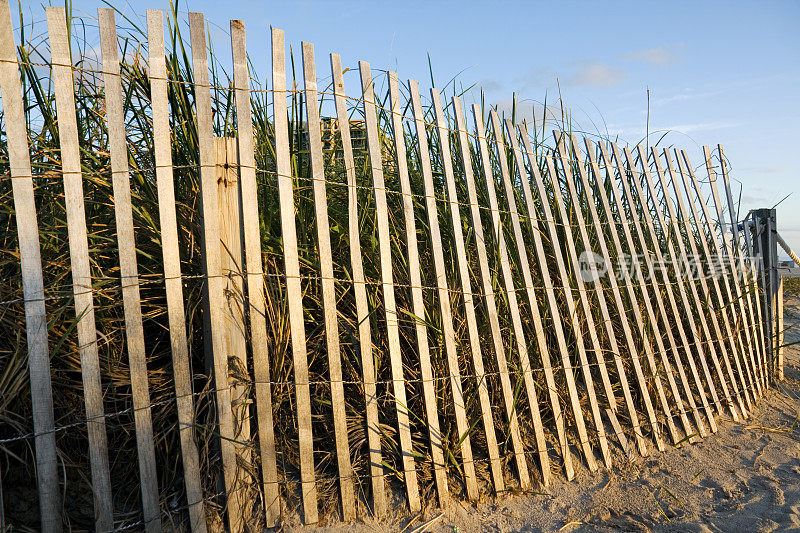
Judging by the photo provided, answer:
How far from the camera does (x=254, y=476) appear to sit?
2330 millimetres

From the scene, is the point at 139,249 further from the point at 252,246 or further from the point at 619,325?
the point at 619,325

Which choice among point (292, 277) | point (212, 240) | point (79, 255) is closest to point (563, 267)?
point (292, 277)

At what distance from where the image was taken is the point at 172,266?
2.16 meters

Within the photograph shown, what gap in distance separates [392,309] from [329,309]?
281 millimetres

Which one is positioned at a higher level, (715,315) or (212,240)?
(212,240)

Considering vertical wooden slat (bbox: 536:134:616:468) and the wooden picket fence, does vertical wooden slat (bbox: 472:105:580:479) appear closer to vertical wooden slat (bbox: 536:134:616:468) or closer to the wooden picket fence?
the wooden picket fence

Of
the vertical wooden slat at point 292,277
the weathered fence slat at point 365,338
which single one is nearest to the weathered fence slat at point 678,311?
the weathered fence slat at point 365,338

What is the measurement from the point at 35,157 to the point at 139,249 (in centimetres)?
66

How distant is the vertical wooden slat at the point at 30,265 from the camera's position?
6.60ft

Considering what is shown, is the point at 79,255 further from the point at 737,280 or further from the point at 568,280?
the point at 737,280

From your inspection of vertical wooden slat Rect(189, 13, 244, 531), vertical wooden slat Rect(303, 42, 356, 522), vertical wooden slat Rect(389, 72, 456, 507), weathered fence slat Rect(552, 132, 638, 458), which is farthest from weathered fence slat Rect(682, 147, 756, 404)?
vertical wooden slat Rect(189, 13, 244, 531)

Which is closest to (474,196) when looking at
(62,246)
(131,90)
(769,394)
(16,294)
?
(131,90)

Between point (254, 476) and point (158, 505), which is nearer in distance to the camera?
point (158, 505)

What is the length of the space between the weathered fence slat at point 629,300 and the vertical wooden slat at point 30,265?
9.28 ft
